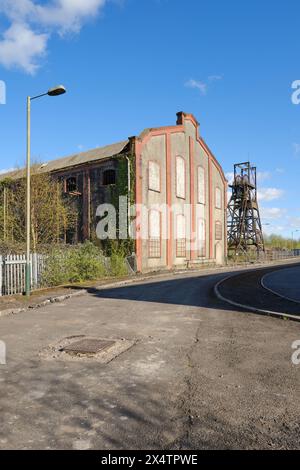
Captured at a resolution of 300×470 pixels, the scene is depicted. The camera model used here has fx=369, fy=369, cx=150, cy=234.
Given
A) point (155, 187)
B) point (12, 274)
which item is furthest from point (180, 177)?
point (12, 274)

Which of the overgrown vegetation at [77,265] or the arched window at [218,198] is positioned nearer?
the overgrown vegetation at [77,265]

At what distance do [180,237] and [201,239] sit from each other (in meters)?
4.15

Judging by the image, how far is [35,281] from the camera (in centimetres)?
1620

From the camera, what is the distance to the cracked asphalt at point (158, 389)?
3574 millimetres

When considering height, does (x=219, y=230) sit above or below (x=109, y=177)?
below

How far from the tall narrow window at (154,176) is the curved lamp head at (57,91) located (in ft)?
50.0

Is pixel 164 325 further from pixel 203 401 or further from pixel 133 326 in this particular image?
pixel 203 401

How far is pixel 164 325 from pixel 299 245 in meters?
95.3

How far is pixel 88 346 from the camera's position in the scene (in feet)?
22.1

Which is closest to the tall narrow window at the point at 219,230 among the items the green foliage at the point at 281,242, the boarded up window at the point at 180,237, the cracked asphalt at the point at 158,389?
the boarded up window at the point at 180,237

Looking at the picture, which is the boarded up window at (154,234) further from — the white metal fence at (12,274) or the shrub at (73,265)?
the white metal fence at (12,274)

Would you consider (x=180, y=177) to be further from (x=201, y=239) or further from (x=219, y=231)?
(x=219, y=231)
